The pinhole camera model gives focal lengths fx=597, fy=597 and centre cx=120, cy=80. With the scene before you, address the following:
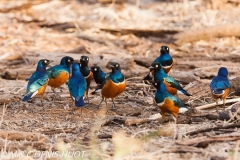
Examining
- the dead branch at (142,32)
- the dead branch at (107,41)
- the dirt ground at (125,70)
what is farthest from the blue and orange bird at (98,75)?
the dead branch at (142,32)

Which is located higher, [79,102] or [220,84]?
[220,84]

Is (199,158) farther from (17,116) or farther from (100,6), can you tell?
(100,6)

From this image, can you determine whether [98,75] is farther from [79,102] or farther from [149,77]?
[79,102]

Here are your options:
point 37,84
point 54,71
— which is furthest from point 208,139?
point 54,71

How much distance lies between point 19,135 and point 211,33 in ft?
22.1

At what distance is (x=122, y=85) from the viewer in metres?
7.53

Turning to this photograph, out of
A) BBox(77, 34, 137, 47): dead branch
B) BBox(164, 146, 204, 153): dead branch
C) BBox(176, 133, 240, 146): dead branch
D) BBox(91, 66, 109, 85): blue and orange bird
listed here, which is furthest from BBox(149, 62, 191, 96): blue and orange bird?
BBox(77, 34, 137, 47): dead branch

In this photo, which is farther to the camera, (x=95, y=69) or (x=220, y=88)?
(x=95, y=69)

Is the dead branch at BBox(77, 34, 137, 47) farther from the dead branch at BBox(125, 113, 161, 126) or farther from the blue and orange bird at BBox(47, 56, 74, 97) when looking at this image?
the dead branch at BBox(125, 113, 161, 126)

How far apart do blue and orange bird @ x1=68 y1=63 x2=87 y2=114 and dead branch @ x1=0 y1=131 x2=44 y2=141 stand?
1.20 meters

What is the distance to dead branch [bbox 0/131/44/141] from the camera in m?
6.00

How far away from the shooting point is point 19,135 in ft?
19.9

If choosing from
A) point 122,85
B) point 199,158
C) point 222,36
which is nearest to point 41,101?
point 122,85

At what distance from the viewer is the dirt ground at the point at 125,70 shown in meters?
5.63
